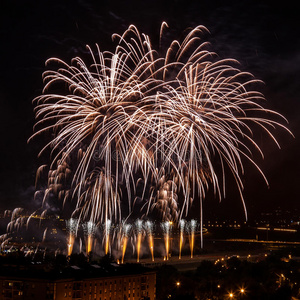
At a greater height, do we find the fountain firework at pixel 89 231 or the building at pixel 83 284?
the fountain firework at pixel 89 231

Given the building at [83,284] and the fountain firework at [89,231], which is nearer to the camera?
the building at [83,284]

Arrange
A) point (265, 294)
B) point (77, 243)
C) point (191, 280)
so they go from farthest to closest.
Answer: point (77, 243) < point (191, 280) < point (265, 294)

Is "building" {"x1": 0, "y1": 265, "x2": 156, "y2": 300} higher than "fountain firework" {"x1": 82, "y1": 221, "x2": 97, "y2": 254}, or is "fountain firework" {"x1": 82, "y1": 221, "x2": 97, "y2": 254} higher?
"fountain firework" {"x1": 82, "y1": 221, "x2": 97, "y2": 254}

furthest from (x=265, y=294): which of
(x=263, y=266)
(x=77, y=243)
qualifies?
(x=77, y=243)

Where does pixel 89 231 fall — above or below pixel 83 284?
above

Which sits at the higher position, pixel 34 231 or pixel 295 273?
pixel 34 231

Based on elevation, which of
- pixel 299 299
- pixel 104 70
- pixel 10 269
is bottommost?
pixel 299 299

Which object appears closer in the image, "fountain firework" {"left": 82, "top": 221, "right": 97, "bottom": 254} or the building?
the building

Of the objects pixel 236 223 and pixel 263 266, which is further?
pixel 236 223

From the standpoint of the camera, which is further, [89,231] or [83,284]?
[89,231]

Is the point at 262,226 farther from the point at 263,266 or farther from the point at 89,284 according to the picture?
the point at 89,284

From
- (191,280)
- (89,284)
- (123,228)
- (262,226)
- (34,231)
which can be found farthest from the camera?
(262,226)
